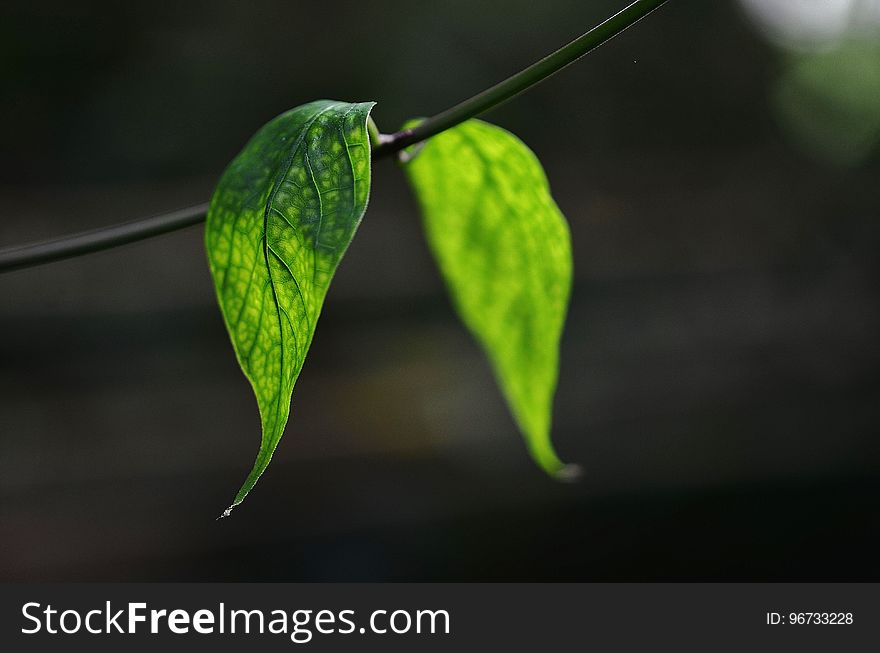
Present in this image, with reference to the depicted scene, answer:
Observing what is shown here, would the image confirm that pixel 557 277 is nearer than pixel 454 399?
Yes

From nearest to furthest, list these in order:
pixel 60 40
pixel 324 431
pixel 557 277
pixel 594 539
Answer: pixel 557 277 → pixel 60 40 → pixel 324 431 → pixel 594 539

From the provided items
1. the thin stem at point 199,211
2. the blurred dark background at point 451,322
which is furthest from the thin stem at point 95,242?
the blurred dark background at point 451,322

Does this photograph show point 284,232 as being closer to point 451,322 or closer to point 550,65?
point 550,65

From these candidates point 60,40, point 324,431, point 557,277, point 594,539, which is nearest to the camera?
point 557,277

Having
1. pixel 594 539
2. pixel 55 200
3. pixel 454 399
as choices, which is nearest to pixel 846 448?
pixel 594 539

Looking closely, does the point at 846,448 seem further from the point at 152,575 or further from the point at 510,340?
the point at 510,340

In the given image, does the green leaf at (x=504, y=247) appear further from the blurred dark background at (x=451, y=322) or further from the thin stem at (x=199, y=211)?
the blurred dark background at (x=451, y=322)

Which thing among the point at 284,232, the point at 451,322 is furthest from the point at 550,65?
the point at 451,322
